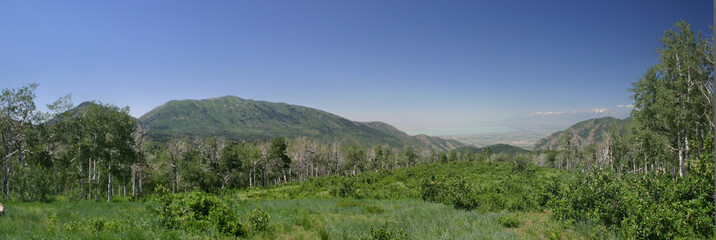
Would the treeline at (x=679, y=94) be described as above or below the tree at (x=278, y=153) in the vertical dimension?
above

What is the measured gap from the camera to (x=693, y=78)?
23641 millimetres

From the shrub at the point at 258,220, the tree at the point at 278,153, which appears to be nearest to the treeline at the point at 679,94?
the shrub at the point at 258,220

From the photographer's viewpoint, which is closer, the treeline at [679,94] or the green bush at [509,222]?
the green bush at [509,222]

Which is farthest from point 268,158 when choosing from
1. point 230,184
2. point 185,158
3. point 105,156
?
point 105,156

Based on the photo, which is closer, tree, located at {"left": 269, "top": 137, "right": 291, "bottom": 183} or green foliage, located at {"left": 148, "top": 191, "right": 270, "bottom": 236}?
green foliage, located at {"left": 148, "top": 191, "right": 270, "bottom": 236}

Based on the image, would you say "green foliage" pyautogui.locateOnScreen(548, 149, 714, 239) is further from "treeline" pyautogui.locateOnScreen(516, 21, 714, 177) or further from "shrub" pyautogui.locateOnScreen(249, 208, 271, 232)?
"treeline" pyautogui.locateOnScreen(516, 21, 714, 177)

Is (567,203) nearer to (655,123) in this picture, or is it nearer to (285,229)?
(285,229)

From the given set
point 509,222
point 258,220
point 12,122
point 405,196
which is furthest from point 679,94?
point 12,122

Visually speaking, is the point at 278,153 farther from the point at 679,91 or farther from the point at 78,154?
the point at 679,91

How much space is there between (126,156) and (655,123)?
2318 inches

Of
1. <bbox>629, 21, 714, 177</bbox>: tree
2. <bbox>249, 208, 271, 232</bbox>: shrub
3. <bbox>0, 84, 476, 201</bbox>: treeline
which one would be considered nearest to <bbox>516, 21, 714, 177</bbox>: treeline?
<bbox>629, 21, 714, 177</bbox>: tree

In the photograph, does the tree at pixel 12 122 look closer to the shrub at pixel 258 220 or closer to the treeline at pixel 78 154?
the treeline at pixel 78 154

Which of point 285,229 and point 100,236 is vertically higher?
point 100,236

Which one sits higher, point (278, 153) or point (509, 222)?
point (509, 222)
